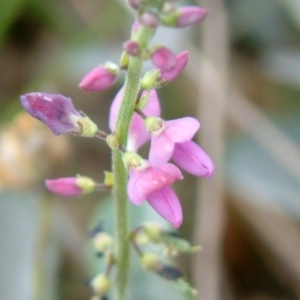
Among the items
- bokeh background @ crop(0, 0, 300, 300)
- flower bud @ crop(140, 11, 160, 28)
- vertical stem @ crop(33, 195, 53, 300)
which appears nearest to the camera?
flower bud @ crop(140, 11, 160, 28)

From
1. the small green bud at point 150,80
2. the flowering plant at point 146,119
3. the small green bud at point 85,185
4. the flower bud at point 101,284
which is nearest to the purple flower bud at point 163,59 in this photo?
the flowering plant at point 146,119

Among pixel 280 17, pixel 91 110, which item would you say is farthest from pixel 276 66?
pixel 91 110

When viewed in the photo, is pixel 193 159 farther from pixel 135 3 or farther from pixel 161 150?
pixel 135 3

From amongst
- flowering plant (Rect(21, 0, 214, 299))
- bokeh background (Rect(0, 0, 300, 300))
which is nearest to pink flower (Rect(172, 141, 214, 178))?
flowering plant (Rect(21, 0, 214, 299))

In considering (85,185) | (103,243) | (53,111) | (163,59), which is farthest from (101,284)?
(163,59)

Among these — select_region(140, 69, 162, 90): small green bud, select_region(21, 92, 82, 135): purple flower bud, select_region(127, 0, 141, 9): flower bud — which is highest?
select_region(127, 0, 141, 9): flower bud

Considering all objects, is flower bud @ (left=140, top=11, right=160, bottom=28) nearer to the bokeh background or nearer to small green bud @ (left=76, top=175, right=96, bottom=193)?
small green bud @ (left=76, top=175, right=96, bottom=193)

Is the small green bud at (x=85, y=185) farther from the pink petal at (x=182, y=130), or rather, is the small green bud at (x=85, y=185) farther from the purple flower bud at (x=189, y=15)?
the purple flower bud at (x=189, y=15)
